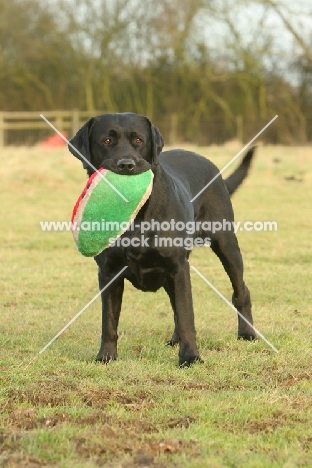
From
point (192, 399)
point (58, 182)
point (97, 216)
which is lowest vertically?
point (58, 182)

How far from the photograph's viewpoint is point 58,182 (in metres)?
15.8

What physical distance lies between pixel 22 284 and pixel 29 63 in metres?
29.4

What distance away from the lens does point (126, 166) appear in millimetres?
4309

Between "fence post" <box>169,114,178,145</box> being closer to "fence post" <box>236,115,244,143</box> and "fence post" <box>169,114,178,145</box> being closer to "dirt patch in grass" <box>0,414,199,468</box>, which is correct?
"fence post" <box>236,115,244,143</box>

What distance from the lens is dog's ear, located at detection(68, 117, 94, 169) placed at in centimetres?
465

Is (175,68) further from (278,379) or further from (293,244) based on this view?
(278,379)

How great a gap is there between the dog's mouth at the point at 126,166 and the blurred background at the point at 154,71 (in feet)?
78.9

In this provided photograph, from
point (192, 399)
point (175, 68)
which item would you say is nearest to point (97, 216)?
point (192, 399)

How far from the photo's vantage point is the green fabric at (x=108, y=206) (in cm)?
435

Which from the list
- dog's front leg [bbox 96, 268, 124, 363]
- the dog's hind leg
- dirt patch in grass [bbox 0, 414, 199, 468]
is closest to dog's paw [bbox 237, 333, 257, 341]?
the dog's hind leg

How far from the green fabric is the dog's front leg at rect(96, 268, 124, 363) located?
12.5 inches

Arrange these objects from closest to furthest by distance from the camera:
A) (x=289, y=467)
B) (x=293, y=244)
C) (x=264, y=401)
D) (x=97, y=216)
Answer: (x=289, y=467)
(x=264, y=401)
(x=97, y=216)
(x=293, y=244)

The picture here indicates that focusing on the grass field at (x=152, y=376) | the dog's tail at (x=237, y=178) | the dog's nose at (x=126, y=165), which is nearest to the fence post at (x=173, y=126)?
the grass field at (x=152, y=376)

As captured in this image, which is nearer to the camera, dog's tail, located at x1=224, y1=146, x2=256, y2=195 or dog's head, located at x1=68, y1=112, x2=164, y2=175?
dog's head, located at x1=68, y1=112, x2=164, y2=175
